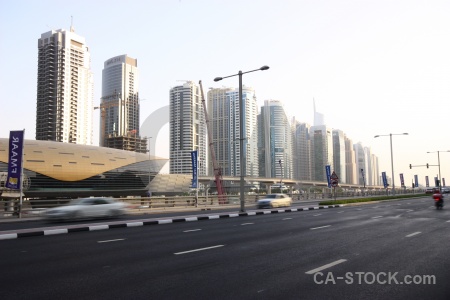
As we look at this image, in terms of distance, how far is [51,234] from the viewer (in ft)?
46.5

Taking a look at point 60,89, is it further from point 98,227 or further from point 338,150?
point 98,227

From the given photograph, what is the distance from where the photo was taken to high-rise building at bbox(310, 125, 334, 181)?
129375mm

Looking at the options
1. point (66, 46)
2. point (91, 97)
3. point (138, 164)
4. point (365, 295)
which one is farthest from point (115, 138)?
point (365, 295)

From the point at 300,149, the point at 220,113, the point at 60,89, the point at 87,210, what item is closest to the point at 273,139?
the point at 300,149

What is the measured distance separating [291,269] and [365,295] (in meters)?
1.87

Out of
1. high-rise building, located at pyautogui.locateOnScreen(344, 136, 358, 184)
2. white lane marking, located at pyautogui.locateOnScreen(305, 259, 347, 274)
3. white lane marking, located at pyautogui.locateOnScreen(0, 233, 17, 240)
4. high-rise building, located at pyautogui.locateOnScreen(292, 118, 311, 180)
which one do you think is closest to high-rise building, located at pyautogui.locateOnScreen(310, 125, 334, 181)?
high-rise building, located at pyautogui.locateOnScreen(292, 118, 311, 180)

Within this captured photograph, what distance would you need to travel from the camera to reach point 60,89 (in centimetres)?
14625

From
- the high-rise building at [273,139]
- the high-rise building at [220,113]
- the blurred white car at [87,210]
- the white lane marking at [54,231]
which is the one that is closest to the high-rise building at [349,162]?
the high-rise building at [273,139]

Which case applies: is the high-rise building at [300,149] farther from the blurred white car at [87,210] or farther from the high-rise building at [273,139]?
the blurred white car at [87,210]

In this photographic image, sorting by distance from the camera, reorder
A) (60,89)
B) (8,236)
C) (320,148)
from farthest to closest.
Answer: (60,89)
(320,148)
(8,236)

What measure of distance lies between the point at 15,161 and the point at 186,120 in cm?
8290

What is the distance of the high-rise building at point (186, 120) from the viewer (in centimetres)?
10325

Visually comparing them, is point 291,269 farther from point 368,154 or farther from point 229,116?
point 368,154

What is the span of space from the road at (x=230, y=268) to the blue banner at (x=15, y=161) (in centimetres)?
1242
